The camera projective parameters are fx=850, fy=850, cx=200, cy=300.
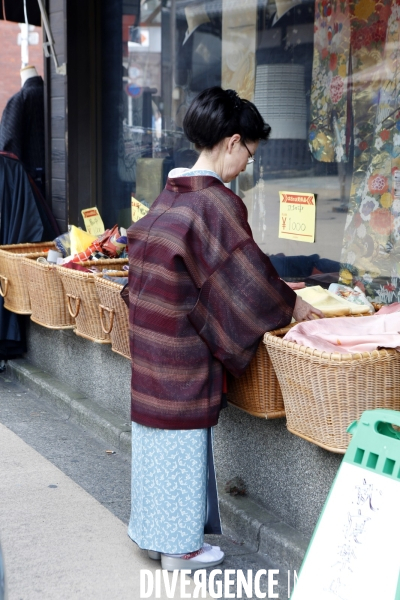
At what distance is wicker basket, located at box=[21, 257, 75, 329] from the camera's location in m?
4.93

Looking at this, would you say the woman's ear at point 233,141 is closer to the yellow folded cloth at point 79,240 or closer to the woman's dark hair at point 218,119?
the woman's dark hair at point 218,119

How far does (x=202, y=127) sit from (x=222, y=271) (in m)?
0.54

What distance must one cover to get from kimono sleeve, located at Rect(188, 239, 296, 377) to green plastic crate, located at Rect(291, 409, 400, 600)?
755mm

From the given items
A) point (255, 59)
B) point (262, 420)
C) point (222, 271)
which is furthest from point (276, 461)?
point (255, 59)

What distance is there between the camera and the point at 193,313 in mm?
3076

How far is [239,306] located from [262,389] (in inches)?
15.3

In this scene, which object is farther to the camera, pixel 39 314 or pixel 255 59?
pixel 39 314

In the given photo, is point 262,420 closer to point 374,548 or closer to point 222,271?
point 222,271

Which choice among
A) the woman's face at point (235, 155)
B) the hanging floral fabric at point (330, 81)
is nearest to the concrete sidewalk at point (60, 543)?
the woman's face at point (235, 155)

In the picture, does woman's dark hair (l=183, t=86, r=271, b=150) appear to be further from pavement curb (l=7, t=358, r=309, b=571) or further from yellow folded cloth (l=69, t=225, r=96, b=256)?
yellow folded cloth (l=69, t=225, r=96, b=256)

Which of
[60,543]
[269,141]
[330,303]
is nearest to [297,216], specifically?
[269,141]

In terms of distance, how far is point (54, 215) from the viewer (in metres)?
6.05

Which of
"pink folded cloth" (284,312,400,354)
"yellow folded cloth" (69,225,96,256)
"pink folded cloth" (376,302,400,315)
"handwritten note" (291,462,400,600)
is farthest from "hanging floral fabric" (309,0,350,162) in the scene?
"handwritten note" (291,462,400,600)

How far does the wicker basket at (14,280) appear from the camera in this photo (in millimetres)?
5320
